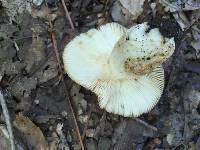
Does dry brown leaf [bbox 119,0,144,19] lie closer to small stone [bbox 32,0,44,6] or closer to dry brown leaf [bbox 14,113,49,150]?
small stone [bbox 32,0,44,6]

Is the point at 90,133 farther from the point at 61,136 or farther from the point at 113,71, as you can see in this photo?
the point at 113,71

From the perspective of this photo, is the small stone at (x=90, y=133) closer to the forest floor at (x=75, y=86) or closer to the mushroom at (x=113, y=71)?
the forest floor at (x=75, y=86)

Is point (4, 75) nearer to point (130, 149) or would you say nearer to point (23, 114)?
point (23, 114)

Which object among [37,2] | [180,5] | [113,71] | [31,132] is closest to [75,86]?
[113,71]

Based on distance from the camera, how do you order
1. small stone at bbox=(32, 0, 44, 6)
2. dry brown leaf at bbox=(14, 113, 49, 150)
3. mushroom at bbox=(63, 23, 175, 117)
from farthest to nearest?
small stone at bbox=(32, 0, 44, 6)
dry brown leaf at bbox=(14, 113, 49, 150)
mushroom at bbox=(63, 23, 175, 117)

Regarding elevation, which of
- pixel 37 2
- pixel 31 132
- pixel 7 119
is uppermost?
pixel 37 2

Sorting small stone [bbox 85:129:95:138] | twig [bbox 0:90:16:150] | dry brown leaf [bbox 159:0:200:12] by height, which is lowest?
small stone [bbox 85:129:95:138]

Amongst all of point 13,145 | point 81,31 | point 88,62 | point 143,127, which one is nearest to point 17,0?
point 81,31

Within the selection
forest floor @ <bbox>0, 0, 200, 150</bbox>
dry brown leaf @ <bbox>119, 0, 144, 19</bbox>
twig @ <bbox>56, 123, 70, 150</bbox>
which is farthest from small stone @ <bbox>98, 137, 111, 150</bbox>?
dry brown leaf @ <bbox>119, 0, 144, 19</bbox>
